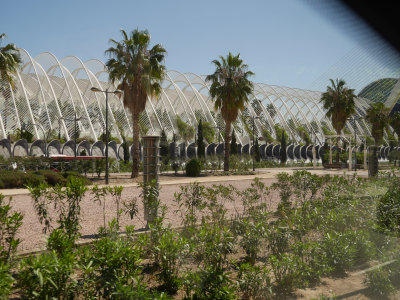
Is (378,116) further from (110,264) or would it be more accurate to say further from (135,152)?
(135,152)

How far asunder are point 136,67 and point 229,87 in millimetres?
10104

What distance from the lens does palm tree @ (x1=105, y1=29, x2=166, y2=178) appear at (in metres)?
25.1

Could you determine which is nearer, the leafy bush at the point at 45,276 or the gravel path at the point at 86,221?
the leafy bush at the point at 45,276

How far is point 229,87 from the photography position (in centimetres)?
3198

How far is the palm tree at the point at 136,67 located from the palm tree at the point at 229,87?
25.6 ft

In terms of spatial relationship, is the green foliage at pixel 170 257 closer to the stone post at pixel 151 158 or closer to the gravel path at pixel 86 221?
the gravel path at pixel 86 221

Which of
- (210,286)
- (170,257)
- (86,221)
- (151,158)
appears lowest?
(86,221)

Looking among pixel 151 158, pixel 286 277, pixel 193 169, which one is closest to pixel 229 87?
pixel 193 169

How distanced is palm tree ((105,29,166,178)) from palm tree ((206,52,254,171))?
25.6ft

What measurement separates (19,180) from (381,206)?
1845 cm

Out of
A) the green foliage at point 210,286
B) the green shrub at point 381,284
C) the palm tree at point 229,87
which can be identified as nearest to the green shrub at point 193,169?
the palm tree at point 229,87

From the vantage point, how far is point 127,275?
326 cm

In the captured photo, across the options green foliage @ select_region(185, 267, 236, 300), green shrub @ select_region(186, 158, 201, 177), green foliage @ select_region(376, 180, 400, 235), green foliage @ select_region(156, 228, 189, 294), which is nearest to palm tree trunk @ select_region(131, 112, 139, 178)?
green shrub @ select_region(186, 158, 201, 177)

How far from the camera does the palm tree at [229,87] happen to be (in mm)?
32000
